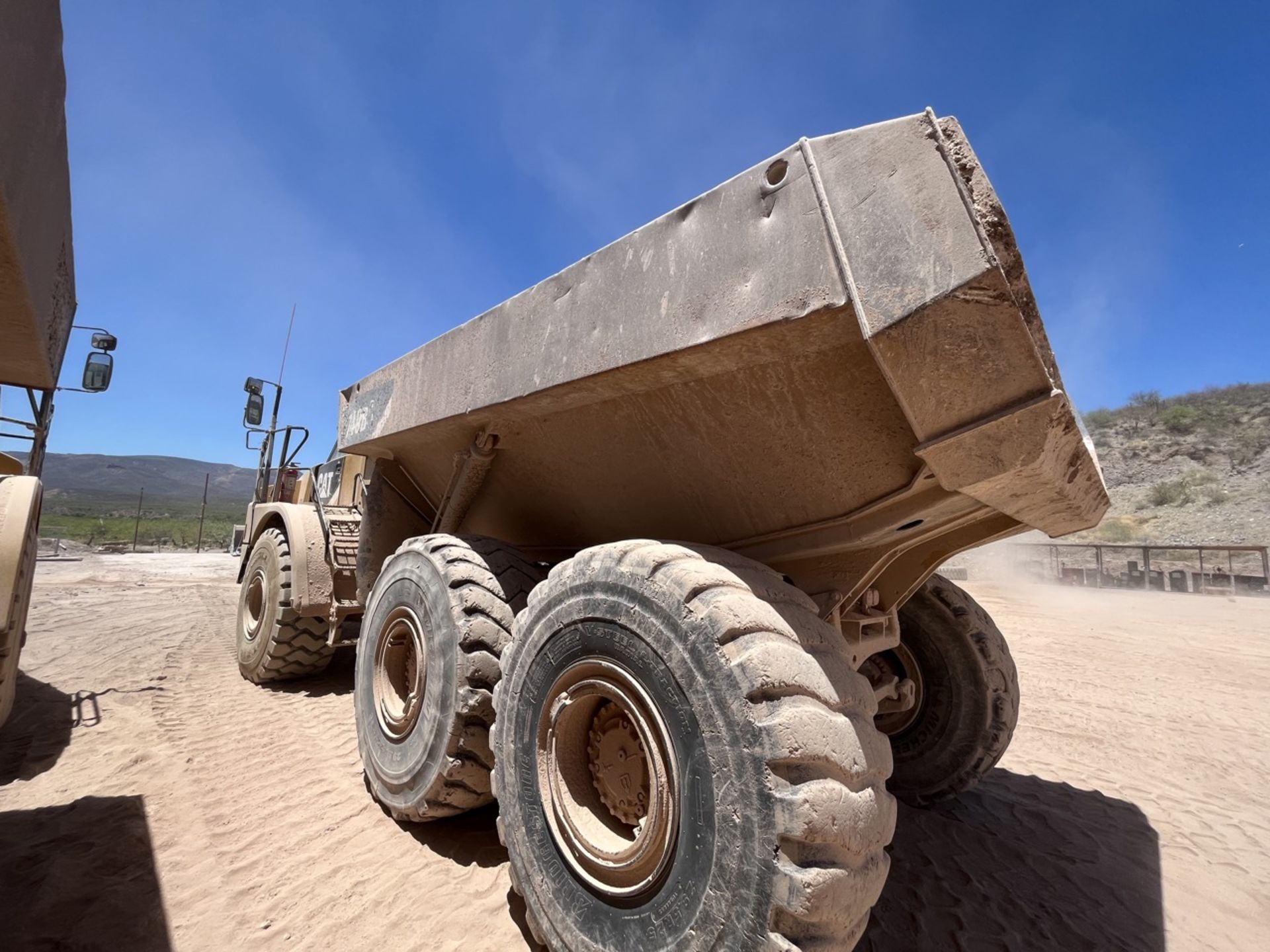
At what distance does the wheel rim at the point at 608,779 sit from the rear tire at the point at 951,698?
173cm

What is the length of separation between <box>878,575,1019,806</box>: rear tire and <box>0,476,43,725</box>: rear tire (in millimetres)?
3503

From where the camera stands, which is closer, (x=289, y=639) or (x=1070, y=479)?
(x=1070, y=479)

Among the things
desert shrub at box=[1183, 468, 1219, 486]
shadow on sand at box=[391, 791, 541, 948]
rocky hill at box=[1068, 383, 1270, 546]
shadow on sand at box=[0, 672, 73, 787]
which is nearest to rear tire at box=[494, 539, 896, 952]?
shadow on sand at box=[391, 791, 541, 948]

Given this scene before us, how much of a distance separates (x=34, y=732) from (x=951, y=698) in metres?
5.46

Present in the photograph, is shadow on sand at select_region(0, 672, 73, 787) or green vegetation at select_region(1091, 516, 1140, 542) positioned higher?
green vegetation at select_region(1091, 516, 1140, 542)

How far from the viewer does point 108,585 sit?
428 inches

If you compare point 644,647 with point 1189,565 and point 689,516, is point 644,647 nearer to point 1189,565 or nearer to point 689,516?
point 689,516

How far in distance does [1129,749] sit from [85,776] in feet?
21.4

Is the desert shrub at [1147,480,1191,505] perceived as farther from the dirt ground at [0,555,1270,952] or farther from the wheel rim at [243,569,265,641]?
the wheel rim at [243,569,265,641]

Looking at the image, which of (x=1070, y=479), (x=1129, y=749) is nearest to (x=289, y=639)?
(x=1070, y=479)

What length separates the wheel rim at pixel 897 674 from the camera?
337 centimetres

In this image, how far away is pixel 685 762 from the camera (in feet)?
5.48

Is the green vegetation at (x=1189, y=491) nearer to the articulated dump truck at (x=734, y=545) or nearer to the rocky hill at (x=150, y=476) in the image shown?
the articulated dump truck at (x=734, y=545)

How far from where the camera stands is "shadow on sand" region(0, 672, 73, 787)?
337 centimetres
